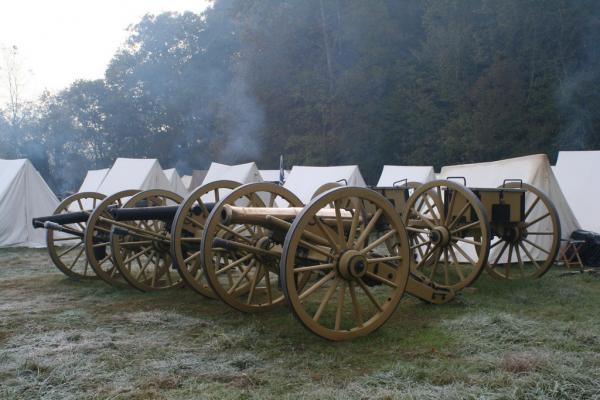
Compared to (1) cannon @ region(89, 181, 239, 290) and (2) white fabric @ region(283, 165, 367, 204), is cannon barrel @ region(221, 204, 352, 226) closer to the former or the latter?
(1) cannon @ region(89, 181, 239, 290)

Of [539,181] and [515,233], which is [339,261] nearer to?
[515,233]

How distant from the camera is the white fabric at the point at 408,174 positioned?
14000 millimetres

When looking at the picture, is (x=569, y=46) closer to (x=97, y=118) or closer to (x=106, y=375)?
(x=106, y=375)

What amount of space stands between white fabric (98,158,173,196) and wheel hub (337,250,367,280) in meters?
9.58

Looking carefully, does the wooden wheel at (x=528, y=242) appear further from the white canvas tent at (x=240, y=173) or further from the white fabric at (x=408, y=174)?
the white canvas tent at (x=240, y=173)

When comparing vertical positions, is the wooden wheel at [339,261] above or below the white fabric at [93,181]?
below

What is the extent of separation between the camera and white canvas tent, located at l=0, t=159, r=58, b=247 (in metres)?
11.6

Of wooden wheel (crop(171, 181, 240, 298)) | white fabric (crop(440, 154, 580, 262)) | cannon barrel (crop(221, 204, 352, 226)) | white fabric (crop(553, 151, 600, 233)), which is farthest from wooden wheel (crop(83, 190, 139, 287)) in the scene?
white fabric (crop(553, 151, 600, 233))

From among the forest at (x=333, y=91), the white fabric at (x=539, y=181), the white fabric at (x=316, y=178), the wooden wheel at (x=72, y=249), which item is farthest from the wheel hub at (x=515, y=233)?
the forest at (x=333, y=91)

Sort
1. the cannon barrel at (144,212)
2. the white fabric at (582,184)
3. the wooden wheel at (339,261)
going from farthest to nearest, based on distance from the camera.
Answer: the white fabric at (582,184), the cannon barrel at (144,212), the wooden wheel at (339,261)

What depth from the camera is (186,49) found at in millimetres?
36250

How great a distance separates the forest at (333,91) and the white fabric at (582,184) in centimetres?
1003

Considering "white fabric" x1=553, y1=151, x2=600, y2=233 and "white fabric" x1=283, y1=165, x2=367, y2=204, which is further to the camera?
"white fabric" x1=283, y1=165, x2=367, y2=204

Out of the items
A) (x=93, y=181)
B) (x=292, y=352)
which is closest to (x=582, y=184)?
(x=292, y=352)
